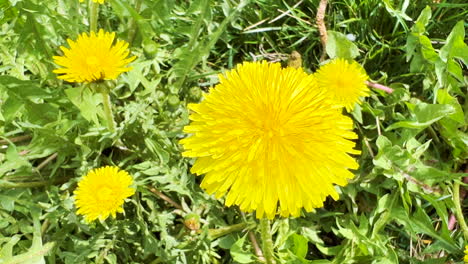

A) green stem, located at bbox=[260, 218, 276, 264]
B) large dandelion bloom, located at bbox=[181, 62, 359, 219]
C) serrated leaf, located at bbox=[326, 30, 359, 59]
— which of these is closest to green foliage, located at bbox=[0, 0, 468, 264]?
serrated leaf, located at bbox=[326, 30, 359, 59]

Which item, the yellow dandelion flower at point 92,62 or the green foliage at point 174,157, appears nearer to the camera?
the yellow dandelion flower at point 92,62

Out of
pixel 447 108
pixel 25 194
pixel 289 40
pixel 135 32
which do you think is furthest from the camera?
pixel 289 40

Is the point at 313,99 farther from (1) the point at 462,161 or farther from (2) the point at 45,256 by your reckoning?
(2) the point at 45,256

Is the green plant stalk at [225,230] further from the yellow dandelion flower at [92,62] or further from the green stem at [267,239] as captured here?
the yellow dandelion flower at [92,62]

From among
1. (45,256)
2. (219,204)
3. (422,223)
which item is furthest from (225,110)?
(45,256)

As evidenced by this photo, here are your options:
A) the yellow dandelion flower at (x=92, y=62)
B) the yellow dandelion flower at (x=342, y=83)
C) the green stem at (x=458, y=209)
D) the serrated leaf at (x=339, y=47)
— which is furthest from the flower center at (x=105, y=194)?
the green stem at (x=458, y=209)
